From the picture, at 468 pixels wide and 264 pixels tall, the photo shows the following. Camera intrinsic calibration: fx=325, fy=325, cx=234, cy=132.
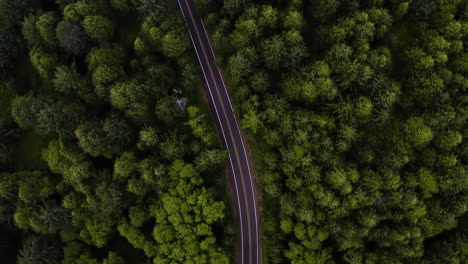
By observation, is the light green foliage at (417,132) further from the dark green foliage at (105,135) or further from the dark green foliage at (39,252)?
the dark green foliage at (39,252)

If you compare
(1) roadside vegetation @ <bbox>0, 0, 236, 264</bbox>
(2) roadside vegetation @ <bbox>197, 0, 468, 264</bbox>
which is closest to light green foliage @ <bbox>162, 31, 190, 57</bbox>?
(1) roadside vegetation @ <bbox>0, 0, 236, 264</bbox>

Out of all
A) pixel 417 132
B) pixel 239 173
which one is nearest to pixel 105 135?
pixel 239 173

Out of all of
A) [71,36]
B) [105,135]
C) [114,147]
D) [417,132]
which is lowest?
[417,132]

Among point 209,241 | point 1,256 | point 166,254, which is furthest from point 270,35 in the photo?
point 1,256

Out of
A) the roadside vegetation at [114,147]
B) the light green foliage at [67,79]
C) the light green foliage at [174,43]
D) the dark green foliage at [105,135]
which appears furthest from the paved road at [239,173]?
the light green foliage at [67,79]

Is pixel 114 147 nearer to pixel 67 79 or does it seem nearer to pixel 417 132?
pixel 67 79
